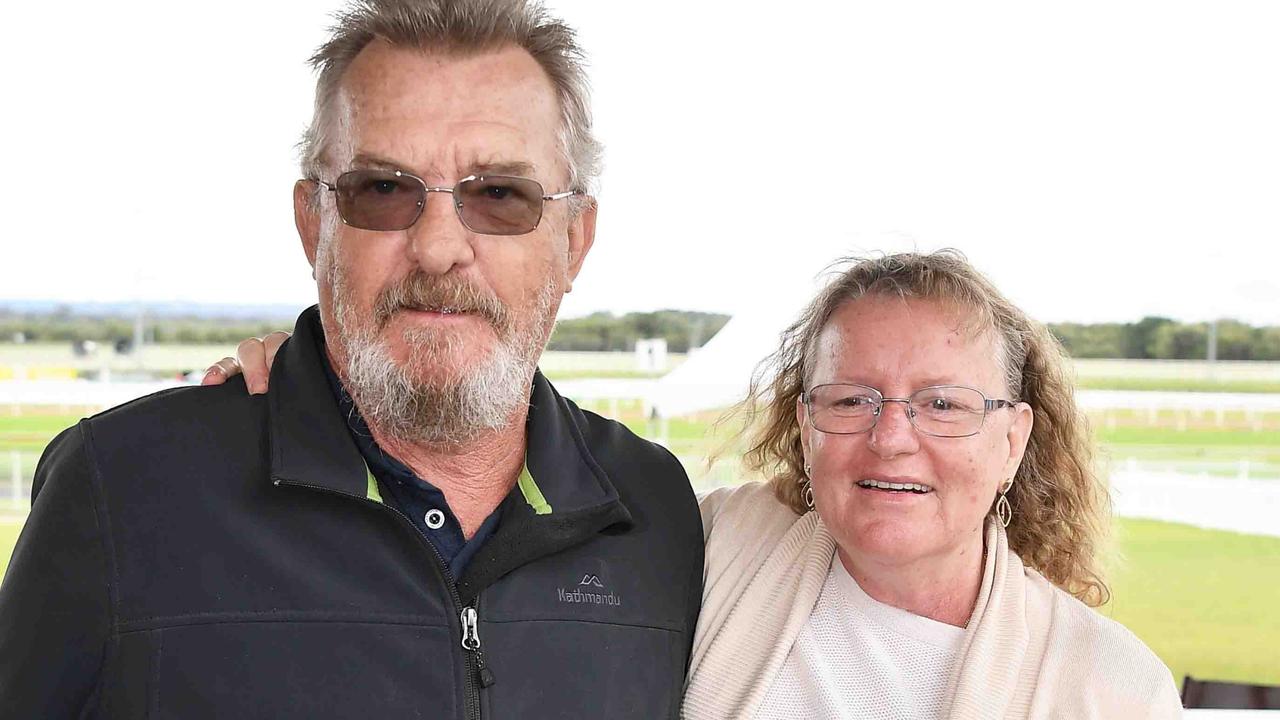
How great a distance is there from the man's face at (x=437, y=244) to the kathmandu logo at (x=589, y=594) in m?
0.30

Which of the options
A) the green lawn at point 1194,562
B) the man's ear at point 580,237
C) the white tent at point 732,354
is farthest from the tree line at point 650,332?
the man's ear at point 580,237

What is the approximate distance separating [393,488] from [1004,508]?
1.01m

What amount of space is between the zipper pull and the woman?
0.40m

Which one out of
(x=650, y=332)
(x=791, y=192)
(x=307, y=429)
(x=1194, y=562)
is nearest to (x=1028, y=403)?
(x=307, y=429)

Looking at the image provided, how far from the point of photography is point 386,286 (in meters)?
1.60

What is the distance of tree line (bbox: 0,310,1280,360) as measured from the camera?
11.5m

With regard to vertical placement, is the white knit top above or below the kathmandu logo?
below

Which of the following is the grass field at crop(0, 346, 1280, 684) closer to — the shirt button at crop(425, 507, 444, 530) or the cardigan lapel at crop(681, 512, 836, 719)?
the cardigan lapel at crop(681, 512, 836, 719)

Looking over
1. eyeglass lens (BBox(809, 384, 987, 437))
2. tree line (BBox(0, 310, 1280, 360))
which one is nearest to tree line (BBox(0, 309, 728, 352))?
tree line (BBox(0, 310, 1280, 360))

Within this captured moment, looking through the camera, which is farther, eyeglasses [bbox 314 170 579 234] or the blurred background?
the blurred background

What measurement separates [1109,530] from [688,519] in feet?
2.52

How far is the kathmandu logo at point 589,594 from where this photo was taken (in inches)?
64.1

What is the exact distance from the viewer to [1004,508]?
1913 millimetres

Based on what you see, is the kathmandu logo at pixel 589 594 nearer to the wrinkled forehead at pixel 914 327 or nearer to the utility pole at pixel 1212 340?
the wrinkled forehead at pixel 914 327
